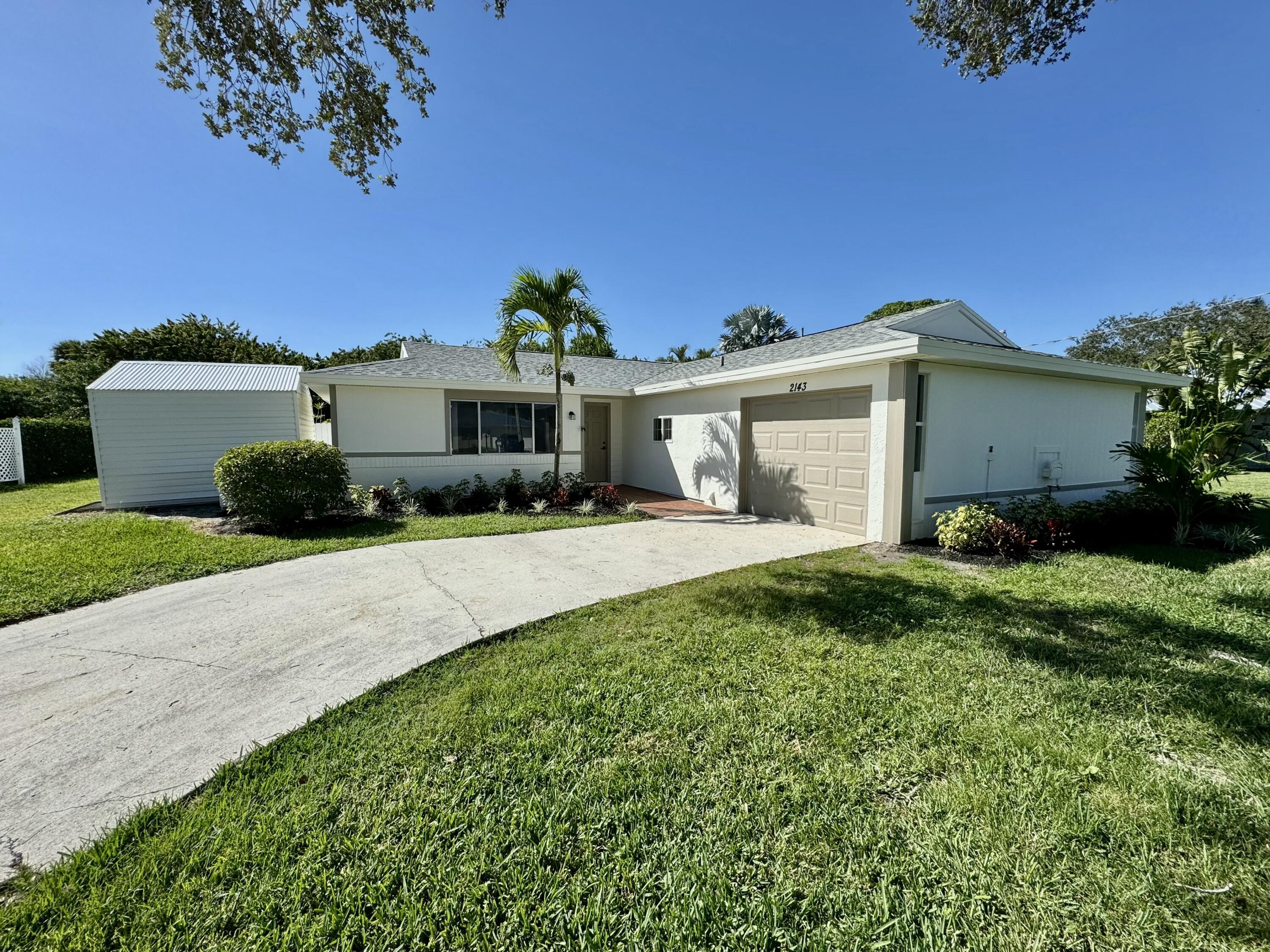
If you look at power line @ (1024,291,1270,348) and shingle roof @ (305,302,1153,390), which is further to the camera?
power line @ (1024,291,1270,348)

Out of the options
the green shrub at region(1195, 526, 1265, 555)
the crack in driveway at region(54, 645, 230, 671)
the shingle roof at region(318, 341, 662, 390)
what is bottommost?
the crack in driveway at region(54, 645, 230, 671)

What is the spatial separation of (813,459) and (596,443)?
698 centimetres

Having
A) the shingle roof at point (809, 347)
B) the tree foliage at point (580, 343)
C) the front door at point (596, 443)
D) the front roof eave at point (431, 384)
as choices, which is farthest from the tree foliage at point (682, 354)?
the tree foliage at point (580, 343)

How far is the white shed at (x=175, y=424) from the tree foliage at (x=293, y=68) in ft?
23.1

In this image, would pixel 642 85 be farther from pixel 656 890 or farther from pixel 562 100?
pixel 656 890

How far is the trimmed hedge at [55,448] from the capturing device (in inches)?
571

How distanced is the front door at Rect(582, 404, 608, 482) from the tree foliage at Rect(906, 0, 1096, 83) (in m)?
10.2

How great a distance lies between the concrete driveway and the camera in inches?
96.4

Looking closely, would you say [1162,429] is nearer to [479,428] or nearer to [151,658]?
[479,428]

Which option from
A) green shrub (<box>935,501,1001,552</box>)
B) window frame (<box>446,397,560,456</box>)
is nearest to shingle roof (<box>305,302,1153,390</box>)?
window frame (<box>446,397,560,456</box>)

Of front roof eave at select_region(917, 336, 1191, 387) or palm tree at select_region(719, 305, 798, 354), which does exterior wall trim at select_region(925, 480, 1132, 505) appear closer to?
front roof eave at select_region(917, 336, 1191, 387)

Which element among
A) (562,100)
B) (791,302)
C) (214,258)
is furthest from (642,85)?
(791,302)

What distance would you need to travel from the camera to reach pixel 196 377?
1118 centimetres

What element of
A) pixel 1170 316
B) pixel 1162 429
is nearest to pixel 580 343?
pixel 1162 429
